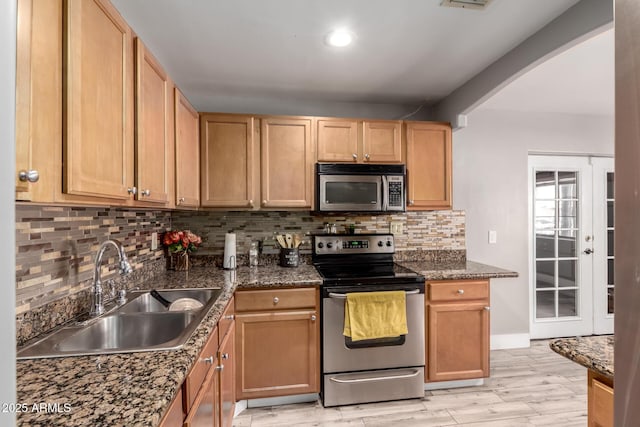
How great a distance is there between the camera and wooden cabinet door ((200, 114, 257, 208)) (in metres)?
2.47

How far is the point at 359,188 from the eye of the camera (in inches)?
102

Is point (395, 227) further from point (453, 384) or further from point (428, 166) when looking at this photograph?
point (453, 384)

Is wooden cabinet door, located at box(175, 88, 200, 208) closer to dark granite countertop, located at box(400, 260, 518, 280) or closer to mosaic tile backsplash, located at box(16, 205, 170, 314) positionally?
mosaic tile backsplash, located at box(16, 205, 170, 314)

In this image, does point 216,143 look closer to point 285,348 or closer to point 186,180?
point 186,180

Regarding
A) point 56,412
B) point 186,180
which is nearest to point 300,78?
point 186,180

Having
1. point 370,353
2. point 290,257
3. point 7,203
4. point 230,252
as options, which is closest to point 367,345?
point 370,353

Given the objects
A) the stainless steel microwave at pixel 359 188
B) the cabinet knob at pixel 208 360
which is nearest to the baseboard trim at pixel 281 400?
the cabinet knob at pixel 208 360

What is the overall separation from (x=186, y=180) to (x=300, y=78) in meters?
1.14

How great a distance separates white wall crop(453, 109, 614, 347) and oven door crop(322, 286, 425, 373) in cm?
114

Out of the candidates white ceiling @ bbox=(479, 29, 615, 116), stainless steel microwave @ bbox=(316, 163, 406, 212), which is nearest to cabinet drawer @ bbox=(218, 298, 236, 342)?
stainless steel microwave @ bbox=(316, 163, 406, 212)

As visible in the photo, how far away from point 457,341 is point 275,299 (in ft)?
4.49

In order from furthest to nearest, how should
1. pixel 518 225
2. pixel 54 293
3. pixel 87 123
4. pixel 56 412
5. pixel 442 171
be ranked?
pixel 518 225 < pixel 442 171 < pixel 54 293 < pixel 87 123 < pixel 56 412

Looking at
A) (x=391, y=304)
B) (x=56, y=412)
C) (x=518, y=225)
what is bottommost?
(x=391, y=304)

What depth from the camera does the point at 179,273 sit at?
2.45 metres
